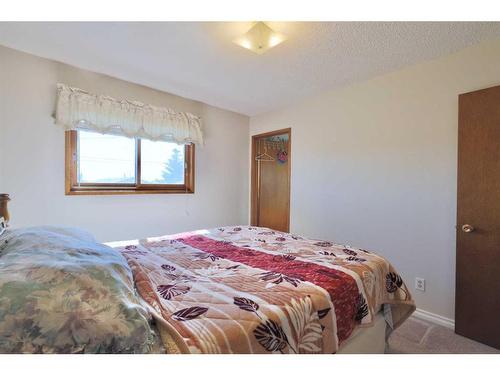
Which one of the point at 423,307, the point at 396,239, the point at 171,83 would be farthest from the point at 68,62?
the point at 423,307

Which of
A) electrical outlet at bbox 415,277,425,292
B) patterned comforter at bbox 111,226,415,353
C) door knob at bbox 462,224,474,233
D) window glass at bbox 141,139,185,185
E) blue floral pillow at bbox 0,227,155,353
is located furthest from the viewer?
window glass at bbox 141,139,185,185

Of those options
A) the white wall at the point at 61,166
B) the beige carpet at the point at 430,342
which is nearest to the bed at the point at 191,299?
the beige carpet at the point at 430,342

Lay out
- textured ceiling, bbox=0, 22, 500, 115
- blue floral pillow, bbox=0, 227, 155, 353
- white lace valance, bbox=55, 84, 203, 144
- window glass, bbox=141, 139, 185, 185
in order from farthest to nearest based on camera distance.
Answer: window glass, bbox=141, 139, 185, 185, white lace valance, bbox=55, 84, 203, 144, textured ceiling, bbox=0, 22, 500, 115, blue floral pillow, bbox=0, 227, 155, 353

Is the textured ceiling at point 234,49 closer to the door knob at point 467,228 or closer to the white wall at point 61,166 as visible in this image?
the white wall at point 61,166

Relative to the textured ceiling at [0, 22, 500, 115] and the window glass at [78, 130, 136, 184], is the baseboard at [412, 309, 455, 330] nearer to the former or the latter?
the textured ceiling at [0, 22, 500, 115]

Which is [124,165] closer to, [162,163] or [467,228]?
[162,163]

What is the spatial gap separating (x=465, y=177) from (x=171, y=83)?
2824 millimetres

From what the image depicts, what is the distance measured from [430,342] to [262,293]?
1.69 meters

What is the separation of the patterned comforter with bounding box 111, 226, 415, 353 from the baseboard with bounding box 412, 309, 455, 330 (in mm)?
839

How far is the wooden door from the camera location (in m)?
1.80

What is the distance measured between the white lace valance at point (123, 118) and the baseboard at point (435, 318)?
2947 millimetres

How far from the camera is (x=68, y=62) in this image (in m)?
2.31

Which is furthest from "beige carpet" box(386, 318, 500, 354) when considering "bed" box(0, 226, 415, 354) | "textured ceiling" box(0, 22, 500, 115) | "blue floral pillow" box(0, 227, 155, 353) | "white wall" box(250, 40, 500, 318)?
"textured ceiling" box(0, 22, 500, 115)

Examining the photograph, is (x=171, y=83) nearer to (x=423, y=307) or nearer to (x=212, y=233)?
(x=212, y=233)
